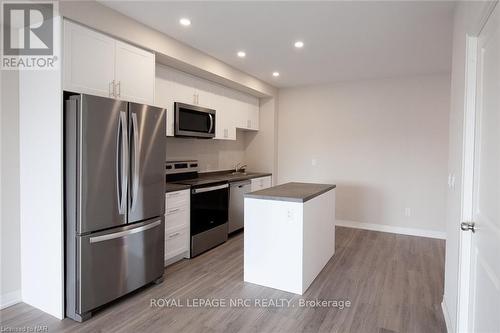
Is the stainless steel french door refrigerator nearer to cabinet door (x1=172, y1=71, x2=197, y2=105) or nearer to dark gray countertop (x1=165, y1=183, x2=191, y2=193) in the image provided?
dark gray countertop (x1=165, y1=183, x2=191, y2=193)

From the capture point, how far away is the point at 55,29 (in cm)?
229

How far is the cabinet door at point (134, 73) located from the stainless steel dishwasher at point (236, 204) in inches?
72.4

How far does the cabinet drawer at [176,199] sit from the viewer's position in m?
3.32

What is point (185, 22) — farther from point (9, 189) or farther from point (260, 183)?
point (260, 183)

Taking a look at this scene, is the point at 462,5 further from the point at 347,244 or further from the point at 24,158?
the point at 24,158

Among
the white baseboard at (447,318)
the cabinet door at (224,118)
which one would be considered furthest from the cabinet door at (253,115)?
the white baseboard at (447,318)

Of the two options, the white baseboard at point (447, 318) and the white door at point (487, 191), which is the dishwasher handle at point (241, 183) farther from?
the white door at point (487, 191)

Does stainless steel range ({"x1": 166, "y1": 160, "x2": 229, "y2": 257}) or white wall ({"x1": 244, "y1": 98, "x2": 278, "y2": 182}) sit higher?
white wall ({"x1": 244, "y1": 98, "x2": 278, "y2": 182})

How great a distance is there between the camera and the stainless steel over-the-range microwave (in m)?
3.75

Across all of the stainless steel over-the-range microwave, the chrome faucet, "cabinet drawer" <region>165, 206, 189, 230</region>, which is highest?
the stainless steel over-the-range microwave

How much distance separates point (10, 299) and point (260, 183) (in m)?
3.49

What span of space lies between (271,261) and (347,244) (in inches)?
70.7

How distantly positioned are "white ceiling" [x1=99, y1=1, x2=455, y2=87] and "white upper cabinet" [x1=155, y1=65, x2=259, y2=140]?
0.45m

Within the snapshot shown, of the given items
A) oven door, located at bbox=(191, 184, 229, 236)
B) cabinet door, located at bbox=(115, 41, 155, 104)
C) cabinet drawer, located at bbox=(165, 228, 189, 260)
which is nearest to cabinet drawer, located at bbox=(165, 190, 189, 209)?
oven door, located at bbox=(191, 184, 229, 236)
